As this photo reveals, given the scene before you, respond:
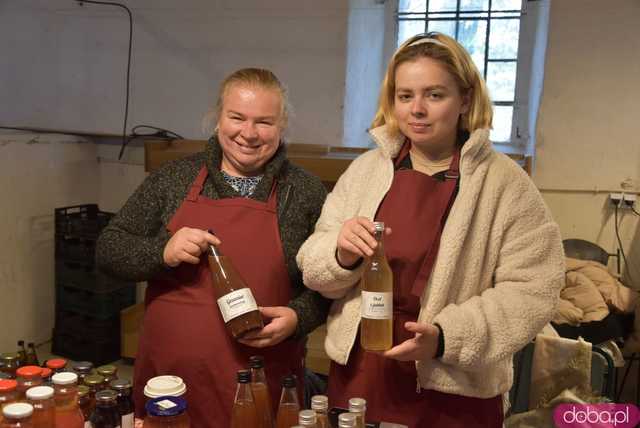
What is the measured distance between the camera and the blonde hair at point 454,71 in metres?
1.22

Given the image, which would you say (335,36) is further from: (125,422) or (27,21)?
(125,422)

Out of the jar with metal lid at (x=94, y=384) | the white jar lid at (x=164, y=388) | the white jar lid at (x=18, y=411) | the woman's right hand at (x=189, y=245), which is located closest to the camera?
the white jar lid at (x=18, y=411)

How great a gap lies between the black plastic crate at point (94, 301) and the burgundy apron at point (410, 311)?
2223 millimetres

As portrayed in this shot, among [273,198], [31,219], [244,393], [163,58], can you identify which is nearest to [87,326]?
[31,219]

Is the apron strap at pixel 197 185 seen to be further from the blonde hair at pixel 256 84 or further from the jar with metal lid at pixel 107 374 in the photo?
the jar with metal lid at pixel 107 374

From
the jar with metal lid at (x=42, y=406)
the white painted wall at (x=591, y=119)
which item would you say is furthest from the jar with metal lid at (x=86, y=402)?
the white painted wall at (x=591, y=119)

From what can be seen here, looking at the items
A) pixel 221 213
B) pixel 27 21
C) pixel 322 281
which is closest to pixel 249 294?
pixel 322 281

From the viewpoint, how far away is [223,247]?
138 centimetres

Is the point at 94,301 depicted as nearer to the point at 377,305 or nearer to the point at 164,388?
the point at 164,388

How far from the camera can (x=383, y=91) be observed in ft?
4.39

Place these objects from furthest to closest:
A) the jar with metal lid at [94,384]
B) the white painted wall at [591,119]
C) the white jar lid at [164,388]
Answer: the white painted wall at [591,119] → the jar with metal lid at [94,384] → the white jar lid at [164,388]

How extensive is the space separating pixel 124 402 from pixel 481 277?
2.29 feet

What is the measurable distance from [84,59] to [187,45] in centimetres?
69

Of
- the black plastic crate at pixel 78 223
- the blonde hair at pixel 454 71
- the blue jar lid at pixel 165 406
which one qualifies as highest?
the blonde hair at pixel 454 71
